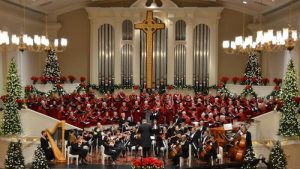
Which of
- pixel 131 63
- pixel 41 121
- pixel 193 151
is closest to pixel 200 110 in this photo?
pixel 193 151


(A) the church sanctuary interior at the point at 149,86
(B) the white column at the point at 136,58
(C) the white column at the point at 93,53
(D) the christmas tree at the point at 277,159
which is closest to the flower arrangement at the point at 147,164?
(A) the church sanctuary interior at the point at 149,86

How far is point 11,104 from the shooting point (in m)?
17.5

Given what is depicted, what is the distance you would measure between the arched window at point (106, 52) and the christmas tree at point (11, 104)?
9.66 meters

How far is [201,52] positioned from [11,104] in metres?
12.3

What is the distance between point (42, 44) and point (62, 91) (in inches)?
145

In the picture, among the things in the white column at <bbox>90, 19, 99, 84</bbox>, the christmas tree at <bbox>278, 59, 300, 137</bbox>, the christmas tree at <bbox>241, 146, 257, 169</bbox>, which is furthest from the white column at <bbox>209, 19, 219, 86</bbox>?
the christmas tree at <bbox>241, 146, 257, 169</bbox>

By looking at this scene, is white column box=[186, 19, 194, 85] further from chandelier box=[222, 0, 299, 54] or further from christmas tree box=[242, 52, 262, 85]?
chandelier box=[222, 0, 299, 54]

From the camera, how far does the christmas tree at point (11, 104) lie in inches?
685

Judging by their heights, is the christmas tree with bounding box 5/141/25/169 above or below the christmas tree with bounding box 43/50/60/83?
below

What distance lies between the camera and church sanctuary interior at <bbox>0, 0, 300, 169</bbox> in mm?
15672

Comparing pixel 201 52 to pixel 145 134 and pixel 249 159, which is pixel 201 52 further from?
pixel 249 159

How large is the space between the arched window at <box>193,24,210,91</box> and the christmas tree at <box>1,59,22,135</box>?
11708mm

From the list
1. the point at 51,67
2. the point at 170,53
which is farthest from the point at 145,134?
the point at 170,53

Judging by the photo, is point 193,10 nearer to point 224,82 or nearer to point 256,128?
point 224,82
